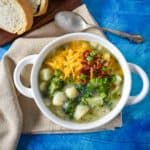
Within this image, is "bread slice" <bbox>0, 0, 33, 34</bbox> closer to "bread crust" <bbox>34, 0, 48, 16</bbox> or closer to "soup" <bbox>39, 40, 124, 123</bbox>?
"bread crust" <bbox>34, 0, 48, 16</bbox>

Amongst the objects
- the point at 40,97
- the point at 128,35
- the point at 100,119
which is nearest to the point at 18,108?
the point at 40,97

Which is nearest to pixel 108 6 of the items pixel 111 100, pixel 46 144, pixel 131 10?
pixel 131 10

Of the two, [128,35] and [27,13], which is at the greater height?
[27,13]

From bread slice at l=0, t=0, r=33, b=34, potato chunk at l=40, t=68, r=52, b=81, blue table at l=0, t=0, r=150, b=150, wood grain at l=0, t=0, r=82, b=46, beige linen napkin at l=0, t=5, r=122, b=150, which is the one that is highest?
bread slice at l=0, t=0, r=33, b=34

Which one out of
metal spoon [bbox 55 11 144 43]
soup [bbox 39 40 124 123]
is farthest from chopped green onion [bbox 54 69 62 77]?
metal spoon [bbox 55 11 144 43]

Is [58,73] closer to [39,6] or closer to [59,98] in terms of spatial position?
[59,98]
